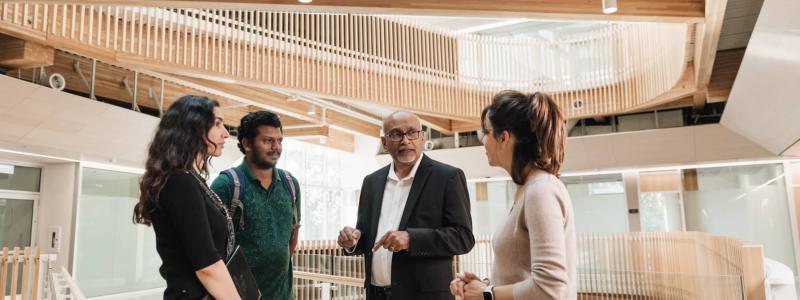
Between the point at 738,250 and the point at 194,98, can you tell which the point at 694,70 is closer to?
the point at 738,250

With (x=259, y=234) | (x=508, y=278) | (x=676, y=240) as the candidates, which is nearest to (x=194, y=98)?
(x=259, y=234)

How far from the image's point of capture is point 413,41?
30.0ft

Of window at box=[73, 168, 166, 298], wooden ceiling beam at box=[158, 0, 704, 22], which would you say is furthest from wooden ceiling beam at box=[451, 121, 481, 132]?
wooden ceiling beam at box=[158, 0, 704, 22]

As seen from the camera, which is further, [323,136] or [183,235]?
[323,136]

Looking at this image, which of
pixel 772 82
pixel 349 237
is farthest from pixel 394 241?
pixel 772 82

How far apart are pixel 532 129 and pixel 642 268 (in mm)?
8134

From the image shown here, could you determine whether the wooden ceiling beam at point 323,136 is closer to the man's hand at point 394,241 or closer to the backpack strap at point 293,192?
the backpack strap at point 293,192

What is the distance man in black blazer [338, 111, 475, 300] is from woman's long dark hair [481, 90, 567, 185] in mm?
840

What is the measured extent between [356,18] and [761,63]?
5.43 m

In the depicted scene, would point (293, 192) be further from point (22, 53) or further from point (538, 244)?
point (22, 53)

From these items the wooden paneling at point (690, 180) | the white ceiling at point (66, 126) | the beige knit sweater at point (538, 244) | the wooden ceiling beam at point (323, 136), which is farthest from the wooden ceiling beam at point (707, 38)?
the wooden ceiling beam at point (323, 136)

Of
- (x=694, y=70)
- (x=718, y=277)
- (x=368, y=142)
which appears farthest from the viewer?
(x=368, y=142)

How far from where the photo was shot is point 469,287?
1.77 m

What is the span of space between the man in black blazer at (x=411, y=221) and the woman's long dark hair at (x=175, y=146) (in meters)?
0.88
